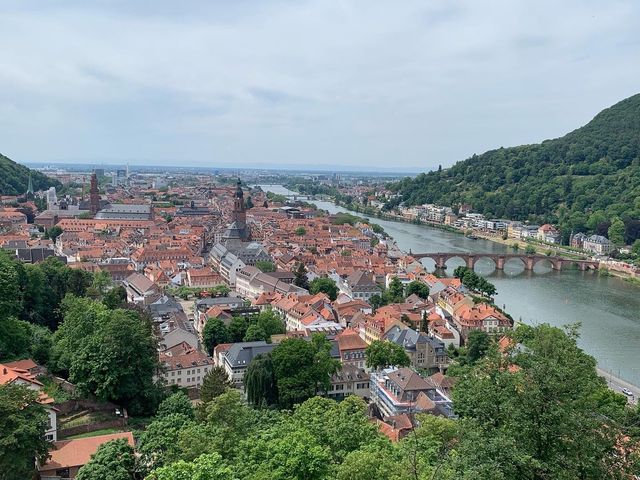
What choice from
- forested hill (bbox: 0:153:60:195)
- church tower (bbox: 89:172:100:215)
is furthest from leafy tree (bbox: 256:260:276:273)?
forested hill (bbox: 0:153:60:195)

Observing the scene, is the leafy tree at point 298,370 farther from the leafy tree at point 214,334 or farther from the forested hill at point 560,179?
the forested hill at point 560,179

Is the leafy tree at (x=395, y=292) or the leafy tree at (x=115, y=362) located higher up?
the leafy tree at (x=115, y=362)

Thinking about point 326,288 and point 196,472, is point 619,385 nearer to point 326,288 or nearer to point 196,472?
point 326,288

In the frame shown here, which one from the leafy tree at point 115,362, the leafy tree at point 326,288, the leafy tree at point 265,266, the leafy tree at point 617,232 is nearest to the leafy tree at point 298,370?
the leafy tree at point 115,362

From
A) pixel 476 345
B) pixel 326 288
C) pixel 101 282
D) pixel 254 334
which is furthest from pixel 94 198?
pixel 476 345

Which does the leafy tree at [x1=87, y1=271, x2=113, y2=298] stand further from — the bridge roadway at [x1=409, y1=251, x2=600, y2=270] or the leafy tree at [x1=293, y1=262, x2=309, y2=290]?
the bridge roadway at [x1=409, y1=251, x2=600, y2=270]

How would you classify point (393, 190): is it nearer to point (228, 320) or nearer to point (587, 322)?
A: point (587, 322)

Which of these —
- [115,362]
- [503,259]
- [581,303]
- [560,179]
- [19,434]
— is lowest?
[581,303]
